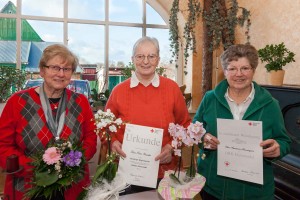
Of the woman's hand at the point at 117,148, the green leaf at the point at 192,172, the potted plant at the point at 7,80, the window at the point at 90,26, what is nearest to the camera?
the green leaf at the point at 192,172

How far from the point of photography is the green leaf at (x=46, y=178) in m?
0.99

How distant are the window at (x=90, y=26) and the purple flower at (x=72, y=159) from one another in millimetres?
3704

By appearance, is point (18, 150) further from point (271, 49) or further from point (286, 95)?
point (271, 49)

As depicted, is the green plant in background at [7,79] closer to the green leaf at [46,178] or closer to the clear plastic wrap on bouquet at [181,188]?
the green leaf at [46,178]

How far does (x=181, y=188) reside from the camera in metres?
1.08

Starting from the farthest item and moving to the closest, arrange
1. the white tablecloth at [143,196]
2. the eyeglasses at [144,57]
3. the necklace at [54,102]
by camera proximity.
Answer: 1. the eyeglasses at [144,57]
2. the necklace at [54,102]
3. the white tablecloth at [143,196]

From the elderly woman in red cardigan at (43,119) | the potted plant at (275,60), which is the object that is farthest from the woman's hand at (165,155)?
the potted plant at (275,60)

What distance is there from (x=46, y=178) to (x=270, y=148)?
101 centimetres

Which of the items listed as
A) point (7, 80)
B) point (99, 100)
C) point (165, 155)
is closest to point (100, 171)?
point (165, 155)

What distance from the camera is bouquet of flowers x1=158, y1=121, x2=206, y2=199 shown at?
41.3 inches

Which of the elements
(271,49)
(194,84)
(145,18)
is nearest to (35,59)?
(145,18)

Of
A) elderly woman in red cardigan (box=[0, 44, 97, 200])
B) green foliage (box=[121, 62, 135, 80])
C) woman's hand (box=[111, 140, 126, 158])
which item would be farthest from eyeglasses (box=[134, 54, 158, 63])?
green foliage (box=[121, 62, 135, 80])

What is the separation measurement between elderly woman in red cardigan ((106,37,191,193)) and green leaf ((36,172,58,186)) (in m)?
0.57

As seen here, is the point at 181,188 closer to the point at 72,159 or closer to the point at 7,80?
the point at 72,159
